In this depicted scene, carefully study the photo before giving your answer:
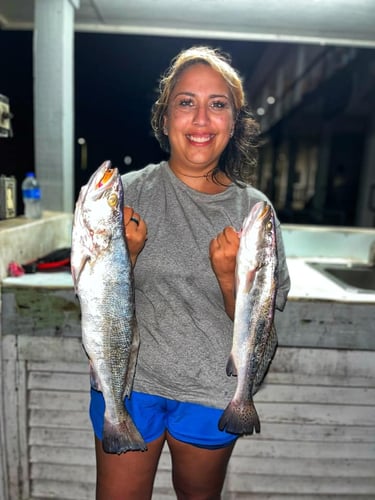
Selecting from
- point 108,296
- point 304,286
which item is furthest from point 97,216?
point 304,286

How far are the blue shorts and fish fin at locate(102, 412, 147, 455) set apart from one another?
10 centimetres

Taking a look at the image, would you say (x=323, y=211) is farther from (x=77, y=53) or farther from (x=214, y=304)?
(x=214, y=304)

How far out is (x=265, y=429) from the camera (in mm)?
2475

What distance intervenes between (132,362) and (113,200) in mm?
685

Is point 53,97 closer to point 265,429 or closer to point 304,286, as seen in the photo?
point 304,286

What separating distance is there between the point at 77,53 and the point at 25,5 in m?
1.04

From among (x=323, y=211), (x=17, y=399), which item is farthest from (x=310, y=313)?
(x=323, y=211)

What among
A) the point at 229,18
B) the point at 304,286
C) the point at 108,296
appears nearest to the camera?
the point at 108,296

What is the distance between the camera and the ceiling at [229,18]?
11.6 ft

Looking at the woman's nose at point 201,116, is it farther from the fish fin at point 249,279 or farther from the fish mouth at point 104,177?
the fish fin at point 249,279

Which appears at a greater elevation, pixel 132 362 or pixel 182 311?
pixel 182 311

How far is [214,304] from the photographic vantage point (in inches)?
66.2

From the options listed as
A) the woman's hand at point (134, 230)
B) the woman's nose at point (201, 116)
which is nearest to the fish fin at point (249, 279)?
the woman's hand at point (134, 230)

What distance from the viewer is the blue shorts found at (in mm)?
1672
